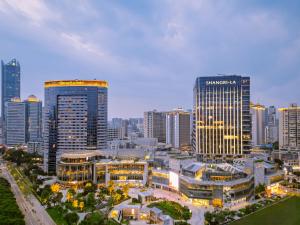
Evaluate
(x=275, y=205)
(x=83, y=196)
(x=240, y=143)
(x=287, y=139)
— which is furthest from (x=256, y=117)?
(x=83, y=196)

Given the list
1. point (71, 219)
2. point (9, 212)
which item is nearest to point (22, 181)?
point (9, 212)

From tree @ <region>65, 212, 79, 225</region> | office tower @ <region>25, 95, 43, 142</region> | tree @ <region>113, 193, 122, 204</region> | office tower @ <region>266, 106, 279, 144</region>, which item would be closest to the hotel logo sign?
Answer: tree @ <region>113, 193, 122, 204</region>

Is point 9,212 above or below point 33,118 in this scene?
below

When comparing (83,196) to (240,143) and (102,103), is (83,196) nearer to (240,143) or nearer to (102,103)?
(102,103)

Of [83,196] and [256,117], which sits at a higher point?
[256,117]

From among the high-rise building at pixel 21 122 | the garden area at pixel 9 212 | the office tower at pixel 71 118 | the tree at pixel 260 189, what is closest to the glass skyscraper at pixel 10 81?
the high-rise building at pixel 21 122

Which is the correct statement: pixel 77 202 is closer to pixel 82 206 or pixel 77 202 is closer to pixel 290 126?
pixel 82 206
